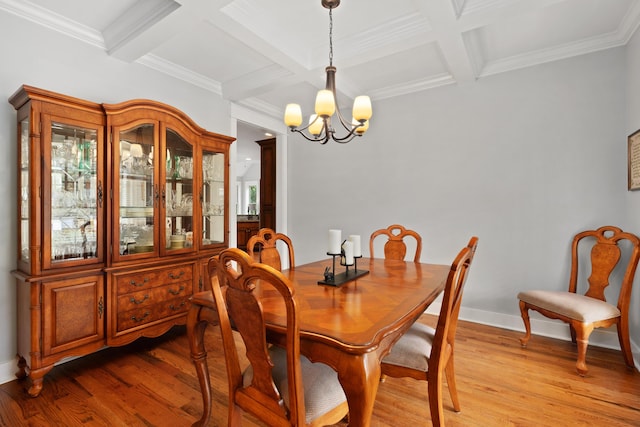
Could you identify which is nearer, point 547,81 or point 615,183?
point 615,183

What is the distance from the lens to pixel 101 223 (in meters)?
2.25

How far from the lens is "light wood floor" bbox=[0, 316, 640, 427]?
1722mm

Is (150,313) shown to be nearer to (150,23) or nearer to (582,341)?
(150,23)

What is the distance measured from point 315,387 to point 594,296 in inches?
103

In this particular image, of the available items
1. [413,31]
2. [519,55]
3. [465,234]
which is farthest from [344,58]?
[465,234]

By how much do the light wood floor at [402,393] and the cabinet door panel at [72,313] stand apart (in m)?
0.30

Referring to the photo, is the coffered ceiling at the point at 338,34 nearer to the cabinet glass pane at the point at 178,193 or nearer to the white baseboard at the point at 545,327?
the cabinet glass pane at the point at 178,193

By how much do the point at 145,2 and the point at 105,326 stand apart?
89.7 inches

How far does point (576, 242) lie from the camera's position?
8.77 feet

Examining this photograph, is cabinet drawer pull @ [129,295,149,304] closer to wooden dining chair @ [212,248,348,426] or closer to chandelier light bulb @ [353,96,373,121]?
wooden dining chair @ [212,248,348,426]

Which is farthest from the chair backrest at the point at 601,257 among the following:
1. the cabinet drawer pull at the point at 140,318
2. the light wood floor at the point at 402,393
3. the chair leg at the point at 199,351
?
the cabinet drawer pull at the point at 140,318

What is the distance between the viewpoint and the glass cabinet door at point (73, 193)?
2033mm

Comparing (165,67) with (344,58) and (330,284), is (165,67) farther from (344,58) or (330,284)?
(330,284)

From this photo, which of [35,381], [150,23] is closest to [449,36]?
[150,23]
